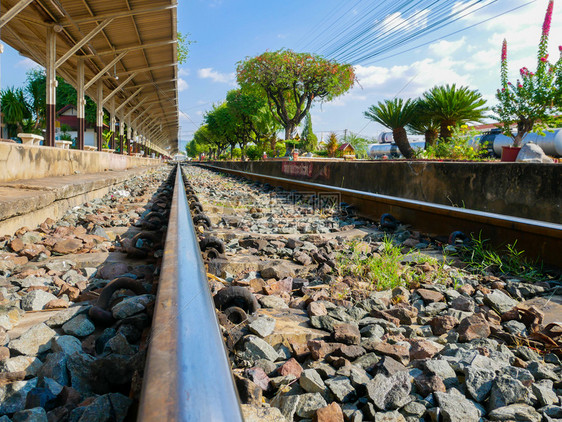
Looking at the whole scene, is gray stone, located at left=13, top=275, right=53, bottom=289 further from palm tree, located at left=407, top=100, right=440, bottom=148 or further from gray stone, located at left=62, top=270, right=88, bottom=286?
palm tree, located at left=407, top=100, right=440, bottom=148

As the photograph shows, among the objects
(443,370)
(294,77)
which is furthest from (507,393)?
(294,77)

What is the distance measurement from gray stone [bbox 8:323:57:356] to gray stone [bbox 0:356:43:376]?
0.07m

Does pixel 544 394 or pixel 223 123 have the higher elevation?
pixel 223 123

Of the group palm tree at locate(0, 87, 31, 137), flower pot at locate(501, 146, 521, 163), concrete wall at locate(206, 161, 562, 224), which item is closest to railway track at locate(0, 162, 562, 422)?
concrete wall at locate(206, 161, 562, 224)

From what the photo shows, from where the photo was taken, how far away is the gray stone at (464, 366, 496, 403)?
1117mm

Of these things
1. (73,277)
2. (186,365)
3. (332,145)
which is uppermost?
(332,145)

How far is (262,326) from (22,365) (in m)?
0.75

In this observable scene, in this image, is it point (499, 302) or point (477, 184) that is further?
point (477, 184)

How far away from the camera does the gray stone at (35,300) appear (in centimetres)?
175

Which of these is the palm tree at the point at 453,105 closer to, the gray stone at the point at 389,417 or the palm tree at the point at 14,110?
the gray stone at the point at 389,417

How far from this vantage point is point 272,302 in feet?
6.12

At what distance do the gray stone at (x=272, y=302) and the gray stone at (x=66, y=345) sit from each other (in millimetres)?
767

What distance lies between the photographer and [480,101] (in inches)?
614

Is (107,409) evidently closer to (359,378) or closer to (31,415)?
(31,415)
